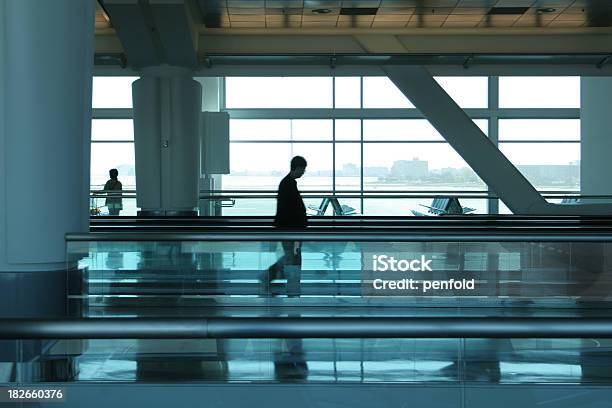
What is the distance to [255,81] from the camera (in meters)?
31.3

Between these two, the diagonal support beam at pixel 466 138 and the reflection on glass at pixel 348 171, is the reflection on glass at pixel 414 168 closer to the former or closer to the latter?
the reflection on glass at pixel 348 171

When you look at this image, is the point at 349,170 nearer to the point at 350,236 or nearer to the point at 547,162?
the point at 547,162

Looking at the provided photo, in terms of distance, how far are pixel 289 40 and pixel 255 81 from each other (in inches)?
567

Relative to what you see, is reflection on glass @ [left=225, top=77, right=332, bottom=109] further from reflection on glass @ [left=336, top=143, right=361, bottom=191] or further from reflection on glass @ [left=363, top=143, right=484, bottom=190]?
reflection on glass @ [left=363, top=143, right=484, bottom=190]

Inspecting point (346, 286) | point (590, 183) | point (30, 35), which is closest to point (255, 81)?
point (590, 183)

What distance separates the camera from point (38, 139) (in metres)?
5.68

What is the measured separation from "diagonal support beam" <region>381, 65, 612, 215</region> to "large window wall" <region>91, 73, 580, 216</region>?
42.2ft

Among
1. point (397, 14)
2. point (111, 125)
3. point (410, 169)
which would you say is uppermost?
point (397, 14)

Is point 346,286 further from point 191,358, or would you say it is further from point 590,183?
point 590,183

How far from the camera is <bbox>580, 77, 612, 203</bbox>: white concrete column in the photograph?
28.0 meters

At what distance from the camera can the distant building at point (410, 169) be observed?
32.8 meters

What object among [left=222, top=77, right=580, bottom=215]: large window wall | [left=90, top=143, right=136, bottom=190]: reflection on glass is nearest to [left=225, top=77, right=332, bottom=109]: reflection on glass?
[left=222, top=77, right=580, bottom=215]: large window wall

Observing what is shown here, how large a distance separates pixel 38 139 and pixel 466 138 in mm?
12451

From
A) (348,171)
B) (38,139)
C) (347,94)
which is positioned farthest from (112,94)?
(38,139)
